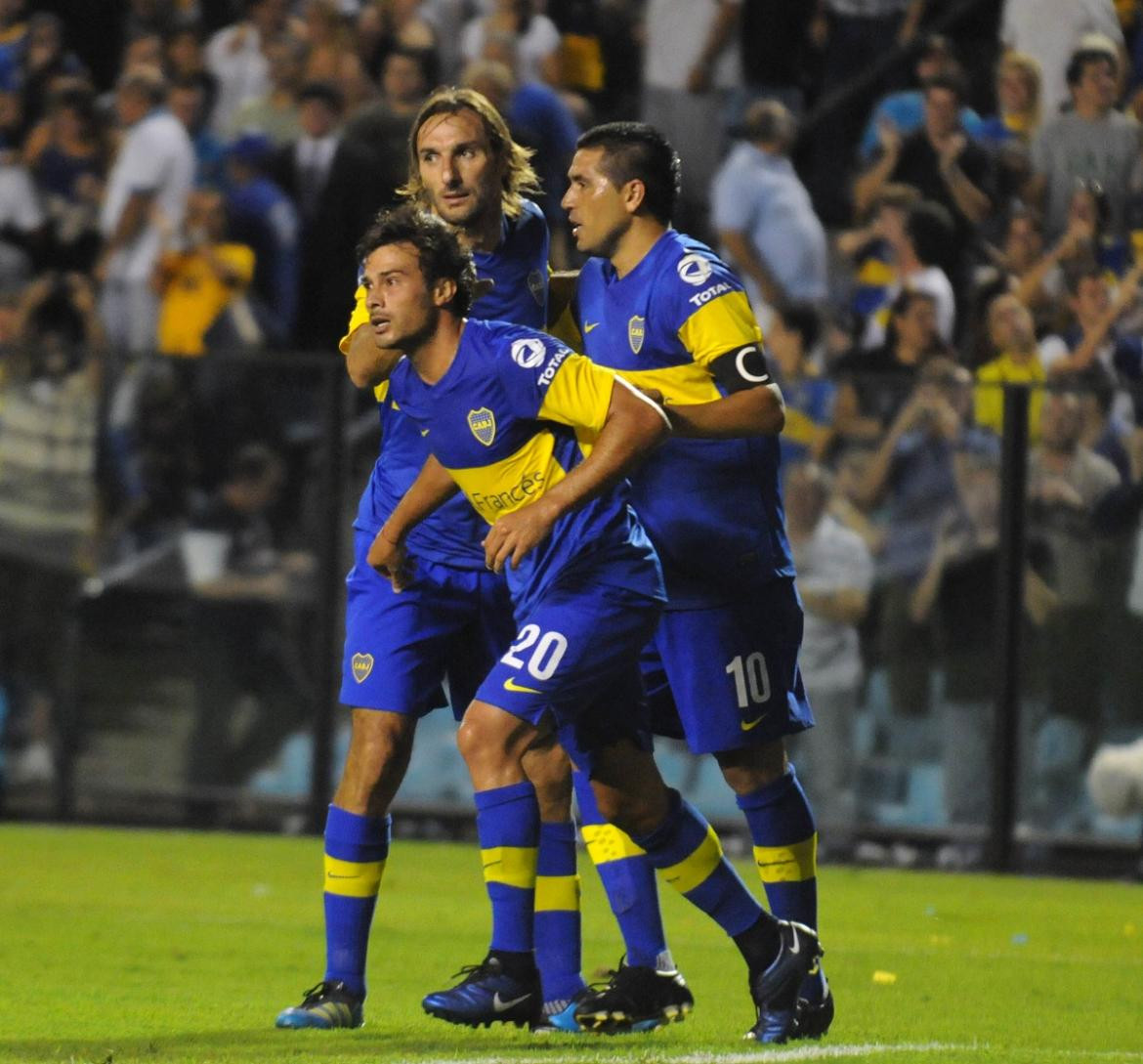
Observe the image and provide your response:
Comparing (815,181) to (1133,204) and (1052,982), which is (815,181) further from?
A: (1052,982)

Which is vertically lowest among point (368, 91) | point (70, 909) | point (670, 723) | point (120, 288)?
point (70, 909)

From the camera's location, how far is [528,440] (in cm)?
508

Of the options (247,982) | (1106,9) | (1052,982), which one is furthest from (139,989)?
(1106,9)

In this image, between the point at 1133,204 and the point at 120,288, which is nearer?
the point at 1133,204

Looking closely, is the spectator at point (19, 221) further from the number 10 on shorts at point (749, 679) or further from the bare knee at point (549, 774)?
the number 10 on shorts at point (749, 679)

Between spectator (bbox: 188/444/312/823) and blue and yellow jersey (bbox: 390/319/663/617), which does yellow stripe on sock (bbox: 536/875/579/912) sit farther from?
spectator (bbox: 188/444/312/823)

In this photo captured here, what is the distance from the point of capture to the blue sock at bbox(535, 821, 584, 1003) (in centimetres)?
537

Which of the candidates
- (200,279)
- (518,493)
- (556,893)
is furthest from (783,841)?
(200,279)

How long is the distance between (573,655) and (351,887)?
2.90 feet

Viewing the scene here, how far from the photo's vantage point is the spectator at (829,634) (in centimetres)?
985

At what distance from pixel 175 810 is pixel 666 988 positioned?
18.5 feet

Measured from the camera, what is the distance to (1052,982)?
22.1ft

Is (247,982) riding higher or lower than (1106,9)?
lower

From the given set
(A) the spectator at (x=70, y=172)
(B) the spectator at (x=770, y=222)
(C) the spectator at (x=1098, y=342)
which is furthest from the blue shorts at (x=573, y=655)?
(A) the spectator at (x=70, y=172)
